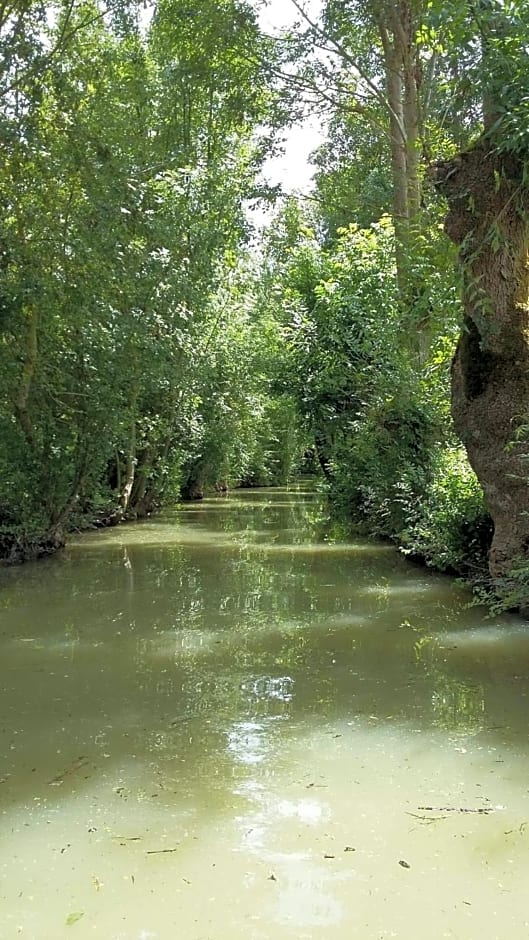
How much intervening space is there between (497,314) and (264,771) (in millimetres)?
5014

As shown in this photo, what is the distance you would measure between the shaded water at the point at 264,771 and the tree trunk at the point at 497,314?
42.8 inches

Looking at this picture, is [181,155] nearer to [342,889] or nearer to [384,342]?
[384,342]

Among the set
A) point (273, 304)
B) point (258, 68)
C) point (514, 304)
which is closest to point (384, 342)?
point (258, 68)

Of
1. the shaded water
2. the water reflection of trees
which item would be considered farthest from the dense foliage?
the shaded water

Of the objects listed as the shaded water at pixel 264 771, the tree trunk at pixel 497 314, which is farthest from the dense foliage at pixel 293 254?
the shaded water at pixel 264 771

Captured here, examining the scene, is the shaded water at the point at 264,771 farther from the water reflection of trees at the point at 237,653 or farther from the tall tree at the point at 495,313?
the tall tree at the point at 495,313

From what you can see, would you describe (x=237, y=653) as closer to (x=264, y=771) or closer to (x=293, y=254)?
(x=264, y=771)

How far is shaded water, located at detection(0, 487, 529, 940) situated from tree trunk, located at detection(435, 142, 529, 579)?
1.09 metres

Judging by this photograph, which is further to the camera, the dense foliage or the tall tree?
the dense foliage

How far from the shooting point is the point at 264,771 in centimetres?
366

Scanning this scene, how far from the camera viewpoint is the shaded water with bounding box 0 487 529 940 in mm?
2543

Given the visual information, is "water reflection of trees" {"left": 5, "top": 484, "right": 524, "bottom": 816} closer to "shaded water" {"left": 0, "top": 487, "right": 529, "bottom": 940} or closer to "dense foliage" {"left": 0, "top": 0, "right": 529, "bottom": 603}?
"shaded water" {"left": 0, "top": 487, "right": 529, "bottom": 940}

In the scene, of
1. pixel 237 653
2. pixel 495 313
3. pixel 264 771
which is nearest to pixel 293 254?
pixel 495 313

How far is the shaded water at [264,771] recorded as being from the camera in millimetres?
2543
